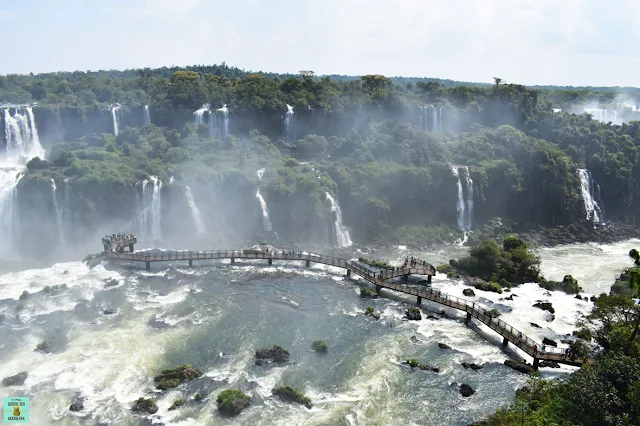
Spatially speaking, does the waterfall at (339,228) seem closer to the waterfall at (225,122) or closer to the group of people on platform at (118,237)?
the group of people on platform at (118,237)

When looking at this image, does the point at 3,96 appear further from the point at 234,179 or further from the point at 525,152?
the point at 525,152

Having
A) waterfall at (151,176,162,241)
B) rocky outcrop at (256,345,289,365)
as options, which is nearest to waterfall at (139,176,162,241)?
waterfall at (151,176,162,241)

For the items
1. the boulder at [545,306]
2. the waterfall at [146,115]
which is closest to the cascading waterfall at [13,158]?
the waterfall at [146,115]

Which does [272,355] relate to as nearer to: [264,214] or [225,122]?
[264,214]

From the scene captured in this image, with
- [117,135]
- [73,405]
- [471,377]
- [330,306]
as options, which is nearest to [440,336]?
[471,377]

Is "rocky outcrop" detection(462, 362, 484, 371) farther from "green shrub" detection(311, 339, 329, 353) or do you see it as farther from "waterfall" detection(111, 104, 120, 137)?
"waterfall" detection(111, 104, 120, 137)

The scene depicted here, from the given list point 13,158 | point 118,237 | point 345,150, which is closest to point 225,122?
point 345,150
